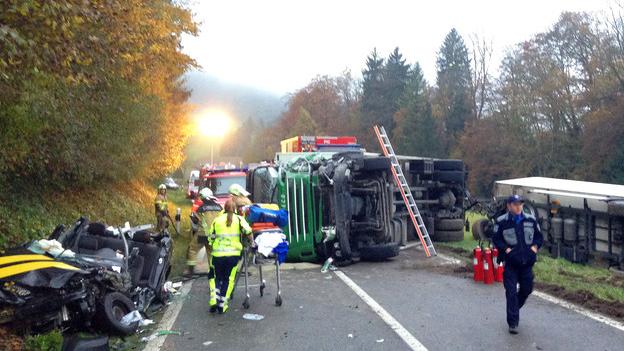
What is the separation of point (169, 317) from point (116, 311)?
3.15ft

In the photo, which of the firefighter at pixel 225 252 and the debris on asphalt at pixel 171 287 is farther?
the debris on asphalt at pixel 171 287

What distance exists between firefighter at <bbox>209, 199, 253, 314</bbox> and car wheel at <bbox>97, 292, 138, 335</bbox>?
123cm

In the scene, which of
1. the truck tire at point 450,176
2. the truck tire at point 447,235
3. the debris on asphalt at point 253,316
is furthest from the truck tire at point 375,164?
the debris on asphalt at point 253,316

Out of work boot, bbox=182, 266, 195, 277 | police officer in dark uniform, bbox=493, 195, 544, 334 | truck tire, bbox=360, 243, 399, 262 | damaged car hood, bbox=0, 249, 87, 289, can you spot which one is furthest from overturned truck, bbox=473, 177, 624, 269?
damaged car hood, bbox=0, 249, 87, 289

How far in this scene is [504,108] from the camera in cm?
4112

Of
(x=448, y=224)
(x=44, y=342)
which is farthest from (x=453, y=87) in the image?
(x=44, y=342)

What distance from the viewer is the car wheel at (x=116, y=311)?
5648 millimetres

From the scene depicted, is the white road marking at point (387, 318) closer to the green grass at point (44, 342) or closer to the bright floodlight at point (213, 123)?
the green grass at point (44, 342)

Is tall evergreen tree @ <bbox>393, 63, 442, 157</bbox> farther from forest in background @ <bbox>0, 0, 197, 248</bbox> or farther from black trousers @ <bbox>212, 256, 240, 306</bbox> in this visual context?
black trousers @ <bbox>212, 256, 240, 306</bbox>

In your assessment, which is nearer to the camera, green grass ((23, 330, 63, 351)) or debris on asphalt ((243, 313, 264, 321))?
green grass ((23, 330, 63, 351))

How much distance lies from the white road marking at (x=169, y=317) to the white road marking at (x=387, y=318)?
101 inches

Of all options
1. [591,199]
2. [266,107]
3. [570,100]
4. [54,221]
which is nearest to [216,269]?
[54,221]

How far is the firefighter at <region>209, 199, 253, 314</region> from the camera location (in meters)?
7.07

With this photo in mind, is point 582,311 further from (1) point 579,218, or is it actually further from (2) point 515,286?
(1) point 579,218
